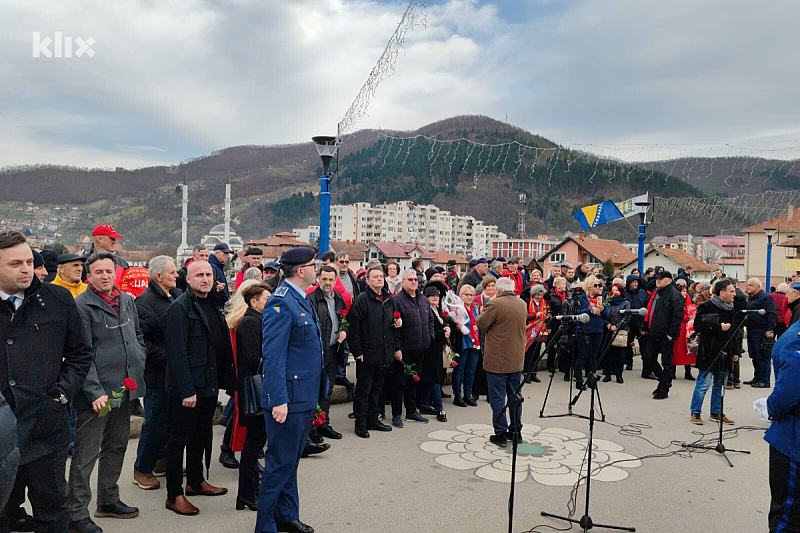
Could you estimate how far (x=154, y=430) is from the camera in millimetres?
4863

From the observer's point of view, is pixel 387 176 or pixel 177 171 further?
pixel 177 171

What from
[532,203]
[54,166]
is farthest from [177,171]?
[532,203]

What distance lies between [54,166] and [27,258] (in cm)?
13509

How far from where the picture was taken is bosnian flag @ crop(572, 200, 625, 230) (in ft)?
64.8

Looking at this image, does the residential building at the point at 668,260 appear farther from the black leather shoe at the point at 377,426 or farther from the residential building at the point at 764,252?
the black leather shoe at the point at 377,426

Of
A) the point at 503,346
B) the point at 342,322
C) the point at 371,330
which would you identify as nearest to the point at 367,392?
the point at 371,330

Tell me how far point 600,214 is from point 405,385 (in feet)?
49.4

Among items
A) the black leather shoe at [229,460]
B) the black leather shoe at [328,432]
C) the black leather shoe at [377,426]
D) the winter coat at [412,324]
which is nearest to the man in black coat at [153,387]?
the black leather shoe at [229,460]

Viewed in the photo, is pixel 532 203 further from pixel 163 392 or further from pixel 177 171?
pixel 163 392

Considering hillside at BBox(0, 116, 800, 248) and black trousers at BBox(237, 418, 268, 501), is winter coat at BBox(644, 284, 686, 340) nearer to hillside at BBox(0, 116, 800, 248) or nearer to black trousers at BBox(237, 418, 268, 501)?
black trousers at BBox(237, 418, 268, 501)

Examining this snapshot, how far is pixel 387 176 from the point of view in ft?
450

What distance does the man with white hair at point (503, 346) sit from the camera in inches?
245

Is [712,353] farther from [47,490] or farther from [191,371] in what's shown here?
[47,490]

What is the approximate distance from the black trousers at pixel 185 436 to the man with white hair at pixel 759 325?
9513mm
